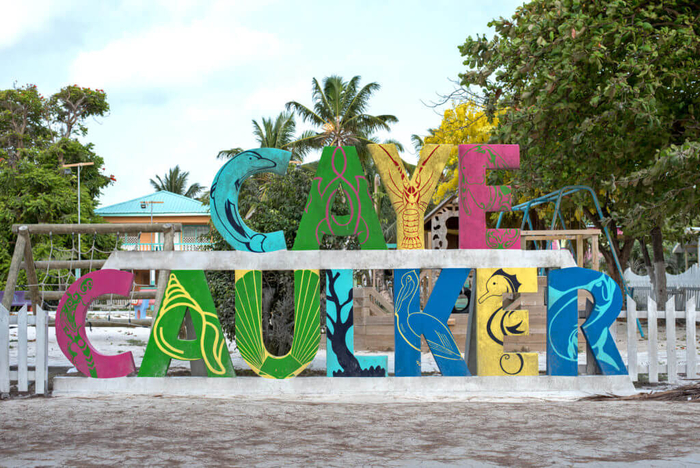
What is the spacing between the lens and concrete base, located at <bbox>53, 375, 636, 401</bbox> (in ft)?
26.3

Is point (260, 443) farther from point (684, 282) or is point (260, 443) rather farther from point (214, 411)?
point (684, 282)

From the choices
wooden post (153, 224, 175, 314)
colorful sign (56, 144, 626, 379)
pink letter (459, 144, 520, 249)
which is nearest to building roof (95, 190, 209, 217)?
wooden post (153, 224, 175, 314)

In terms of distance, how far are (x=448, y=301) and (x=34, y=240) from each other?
26884 millimetres

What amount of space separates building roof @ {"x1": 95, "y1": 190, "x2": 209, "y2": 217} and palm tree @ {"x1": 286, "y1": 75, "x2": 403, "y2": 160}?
8.28m

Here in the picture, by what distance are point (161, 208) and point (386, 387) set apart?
36243 mm

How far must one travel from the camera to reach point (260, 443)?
570 cm

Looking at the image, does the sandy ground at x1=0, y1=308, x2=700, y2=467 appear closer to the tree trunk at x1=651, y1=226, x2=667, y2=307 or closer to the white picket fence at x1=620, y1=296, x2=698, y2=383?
the white picket fence at x1=620, y1=296, x2=698, y2=383

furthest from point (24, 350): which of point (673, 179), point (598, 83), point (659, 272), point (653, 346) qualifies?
point (659, 272)

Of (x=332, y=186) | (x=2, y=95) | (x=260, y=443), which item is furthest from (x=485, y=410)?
(x=2, y=95)

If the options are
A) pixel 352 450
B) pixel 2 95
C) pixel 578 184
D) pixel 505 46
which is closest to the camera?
pixel 352 450

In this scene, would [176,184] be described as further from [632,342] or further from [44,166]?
[632,342]

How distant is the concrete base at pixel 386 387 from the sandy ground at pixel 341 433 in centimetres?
34

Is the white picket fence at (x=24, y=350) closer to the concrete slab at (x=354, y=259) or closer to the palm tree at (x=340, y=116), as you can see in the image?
the concrete slab at (x=354, y=259)

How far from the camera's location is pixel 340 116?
37.5m
